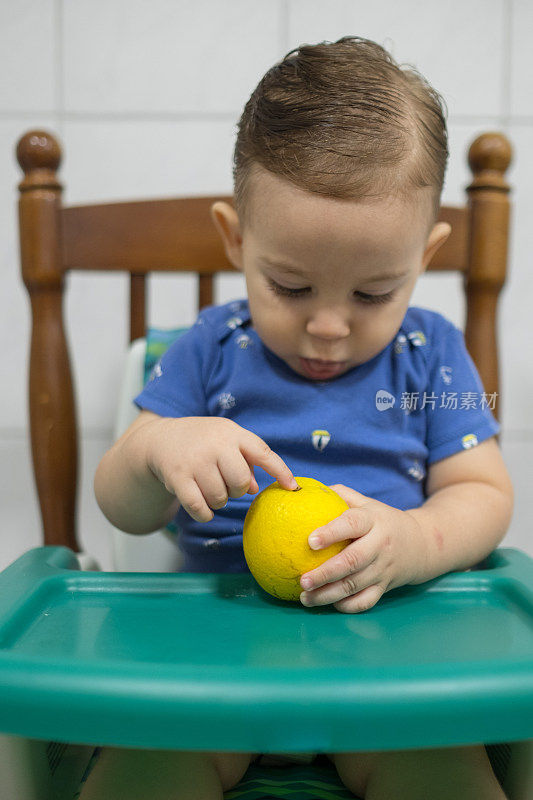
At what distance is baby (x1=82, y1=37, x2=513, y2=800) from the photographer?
44cm

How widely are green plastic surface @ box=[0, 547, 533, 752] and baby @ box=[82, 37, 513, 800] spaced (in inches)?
1.8

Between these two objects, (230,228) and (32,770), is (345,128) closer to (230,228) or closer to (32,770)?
(230,228)

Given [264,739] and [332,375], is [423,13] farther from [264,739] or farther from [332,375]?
[264,739]

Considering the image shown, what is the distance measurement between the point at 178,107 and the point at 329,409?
52 cm

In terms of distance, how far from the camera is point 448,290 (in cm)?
95

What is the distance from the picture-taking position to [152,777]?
1.43 ft

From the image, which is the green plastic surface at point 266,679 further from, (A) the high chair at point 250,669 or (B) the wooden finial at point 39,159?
(B) the wooden finial at point 39,159

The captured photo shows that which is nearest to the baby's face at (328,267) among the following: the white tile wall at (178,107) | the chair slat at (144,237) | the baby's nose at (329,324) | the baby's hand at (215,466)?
the baby's nose at (329,324)

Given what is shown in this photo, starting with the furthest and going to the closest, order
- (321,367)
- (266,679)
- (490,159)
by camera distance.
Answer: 1. (490,159)
2. (321,367)
3. (266,679)

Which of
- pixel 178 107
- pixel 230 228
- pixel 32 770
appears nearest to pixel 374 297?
pixel 230 228

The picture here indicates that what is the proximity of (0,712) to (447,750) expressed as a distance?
10.9 inches

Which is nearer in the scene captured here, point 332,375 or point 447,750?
point 447,750

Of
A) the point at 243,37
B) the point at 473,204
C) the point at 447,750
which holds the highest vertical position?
the point at 243,37

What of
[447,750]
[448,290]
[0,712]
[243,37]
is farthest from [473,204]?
[0,712]
